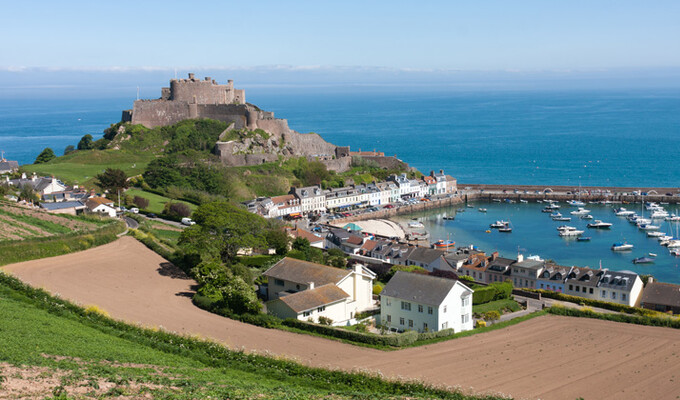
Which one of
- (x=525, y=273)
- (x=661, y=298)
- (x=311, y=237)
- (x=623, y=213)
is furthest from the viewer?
(x=623, y=213)

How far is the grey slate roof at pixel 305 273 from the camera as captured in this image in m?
23.1

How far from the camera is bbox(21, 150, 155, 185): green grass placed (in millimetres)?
44281

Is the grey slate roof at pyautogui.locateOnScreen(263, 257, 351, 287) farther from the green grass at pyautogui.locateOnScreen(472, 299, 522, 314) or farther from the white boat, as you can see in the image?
the white boat

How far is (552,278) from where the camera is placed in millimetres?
29062

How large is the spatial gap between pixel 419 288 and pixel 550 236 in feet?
81.1

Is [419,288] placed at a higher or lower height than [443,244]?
higher

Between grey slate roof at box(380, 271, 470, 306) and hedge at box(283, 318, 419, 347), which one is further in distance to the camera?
grey slate roof at box(380, 271, 470, 306)

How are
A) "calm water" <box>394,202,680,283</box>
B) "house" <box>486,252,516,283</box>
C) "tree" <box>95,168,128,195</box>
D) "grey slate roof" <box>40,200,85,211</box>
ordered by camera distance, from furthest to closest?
1. "tree" <box>95,168,128,195</box>
2. "calm water" <box>394,202,680,283</box>
3. "grey slate roof" <box>40,200,85,211</box>
4. "house" <box>486,252,516,283</box>

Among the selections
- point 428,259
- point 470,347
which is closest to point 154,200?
point 428,259

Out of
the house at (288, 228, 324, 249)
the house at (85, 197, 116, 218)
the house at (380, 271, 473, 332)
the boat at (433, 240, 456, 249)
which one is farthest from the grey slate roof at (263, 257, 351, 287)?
the boat at (433, 240, 456, 249)

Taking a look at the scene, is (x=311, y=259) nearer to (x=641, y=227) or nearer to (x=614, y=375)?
(x=614, y=375)

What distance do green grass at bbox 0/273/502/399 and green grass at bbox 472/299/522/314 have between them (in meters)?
10.0

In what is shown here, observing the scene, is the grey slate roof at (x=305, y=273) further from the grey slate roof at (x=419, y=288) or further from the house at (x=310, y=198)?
the house at (x=310, y=198)

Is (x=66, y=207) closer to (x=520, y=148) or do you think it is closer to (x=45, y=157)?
(x=45, y=157)
